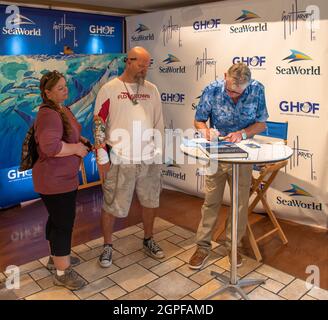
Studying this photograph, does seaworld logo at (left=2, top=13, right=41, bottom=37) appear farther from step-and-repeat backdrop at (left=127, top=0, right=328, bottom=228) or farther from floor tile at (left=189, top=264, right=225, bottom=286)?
floor tile at (left=189, top=264, right=225, bottom=286)

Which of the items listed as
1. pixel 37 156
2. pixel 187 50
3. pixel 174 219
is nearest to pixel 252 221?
pixel 174 219

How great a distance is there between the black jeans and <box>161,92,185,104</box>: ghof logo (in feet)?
7.07

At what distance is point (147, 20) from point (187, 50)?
0.70 metres

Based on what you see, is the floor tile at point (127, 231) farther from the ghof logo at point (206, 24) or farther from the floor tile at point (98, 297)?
the ghof logo at point (206, 24)

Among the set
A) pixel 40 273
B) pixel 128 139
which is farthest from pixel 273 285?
pixel 40 273

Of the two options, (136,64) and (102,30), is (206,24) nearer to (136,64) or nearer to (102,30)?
(102,30)

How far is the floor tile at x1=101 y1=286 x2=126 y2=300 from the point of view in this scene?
2.47 meters

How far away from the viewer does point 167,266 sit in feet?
9.34

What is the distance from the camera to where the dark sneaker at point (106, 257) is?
2828mm

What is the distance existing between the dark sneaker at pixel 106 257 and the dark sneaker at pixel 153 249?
0.30 metres

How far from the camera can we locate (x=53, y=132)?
7.23 ft

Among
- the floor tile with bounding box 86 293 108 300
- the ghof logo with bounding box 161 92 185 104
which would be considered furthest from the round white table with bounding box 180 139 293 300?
the ghof logo with bounding box 161 92 185 104

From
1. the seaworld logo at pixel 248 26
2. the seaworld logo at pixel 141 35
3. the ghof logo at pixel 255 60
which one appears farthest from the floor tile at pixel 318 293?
the seaworld logo at pixel 141 35

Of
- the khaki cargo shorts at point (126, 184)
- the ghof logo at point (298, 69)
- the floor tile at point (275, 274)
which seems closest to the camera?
the floor tile at point (275, 274)
